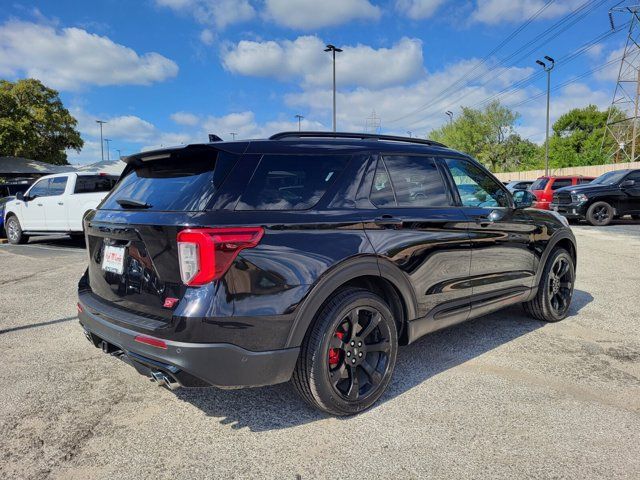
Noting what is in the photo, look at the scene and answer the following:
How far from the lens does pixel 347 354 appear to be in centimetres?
290

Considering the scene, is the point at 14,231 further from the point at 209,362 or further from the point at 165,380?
the point at 209,362

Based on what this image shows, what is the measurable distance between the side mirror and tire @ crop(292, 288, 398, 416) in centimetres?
200

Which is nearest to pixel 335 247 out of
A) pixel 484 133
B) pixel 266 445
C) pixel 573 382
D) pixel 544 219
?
pixel 266 445

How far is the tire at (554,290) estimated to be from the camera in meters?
4.71

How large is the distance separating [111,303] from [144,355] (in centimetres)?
54

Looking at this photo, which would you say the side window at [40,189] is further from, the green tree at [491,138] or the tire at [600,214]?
the green tree at [491,138]

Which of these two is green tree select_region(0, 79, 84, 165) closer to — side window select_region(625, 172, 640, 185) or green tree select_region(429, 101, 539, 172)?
side window select_region(625, 172, 640, 185)

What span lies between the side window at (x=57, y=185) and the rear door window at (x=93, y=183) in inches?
17.2

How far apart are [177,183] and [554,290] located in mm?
3947

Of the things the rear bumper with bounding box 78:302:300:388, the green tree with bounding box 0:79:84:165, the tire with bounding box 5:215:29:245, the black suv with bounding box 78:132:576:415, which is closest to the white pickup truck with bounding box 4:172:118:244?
the tire with bounding box 5:215:29:245

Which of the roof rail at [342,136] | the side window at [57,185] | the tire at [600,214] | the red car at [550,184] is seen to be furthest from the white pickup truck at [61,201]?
the red car at [550,184]

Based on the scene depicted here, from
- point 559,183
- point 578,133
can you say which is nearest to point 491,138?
point 578,133

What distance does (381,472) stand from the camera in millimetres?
2365

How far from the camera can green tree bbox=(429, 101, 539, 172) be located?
230ft
